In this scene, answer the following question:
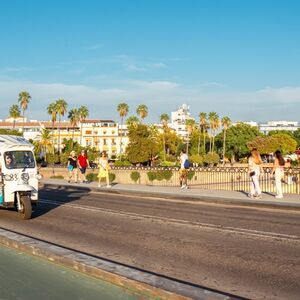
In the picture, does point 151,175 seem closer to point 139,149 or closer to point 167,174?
point 167,174

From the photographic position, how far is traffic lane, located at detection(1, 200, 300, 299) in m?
6.55

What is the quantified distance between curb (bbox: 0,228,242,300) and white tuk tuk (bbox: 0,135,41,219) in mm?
4963

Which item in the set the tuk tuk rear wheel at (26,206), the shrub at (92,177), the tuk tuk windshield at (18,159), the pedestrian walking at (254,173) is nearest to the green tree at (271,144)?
the shrub at (92,177)

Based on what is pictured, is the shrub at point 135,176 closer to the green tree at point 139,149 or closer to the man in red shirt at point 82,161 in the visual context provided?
the man in red shirt at point 82,161

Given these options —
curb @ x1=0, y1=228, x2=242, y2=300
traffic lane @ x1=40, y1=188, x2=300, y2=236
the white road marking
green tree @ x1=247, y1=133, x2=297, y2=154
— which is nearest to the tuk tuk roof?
the white road marking

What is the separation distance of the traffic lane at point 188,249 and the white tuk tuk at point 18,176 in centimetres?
49

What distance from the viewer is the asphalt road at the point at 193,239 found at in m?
6.76

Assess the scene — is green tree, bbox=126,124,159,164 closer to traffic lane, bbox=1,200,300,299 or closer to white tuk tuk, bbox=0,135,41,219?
white tuk tuk, bbox=0,135,41,219

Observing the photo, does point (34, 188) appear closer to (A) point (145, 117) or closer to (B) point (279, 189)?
(B) point (279, 189)

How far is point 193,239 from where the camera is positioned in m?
9.97

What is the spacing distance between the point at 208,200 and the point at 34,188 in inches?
293

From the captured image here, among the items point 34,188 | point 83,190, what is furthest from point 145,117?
point 34,188

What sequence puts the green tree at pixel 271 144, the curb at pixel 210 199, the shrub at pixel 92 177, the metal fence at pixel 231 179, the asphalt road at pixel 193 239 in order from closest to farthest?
the asphalt road at pixel 193 239
the curb at pixel 210 199
the metal fence at pixel 231 179
the shrub at pixel 92 177
the green tree at pixel 271 144

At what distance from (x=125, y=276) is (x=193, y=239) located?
406 cm
